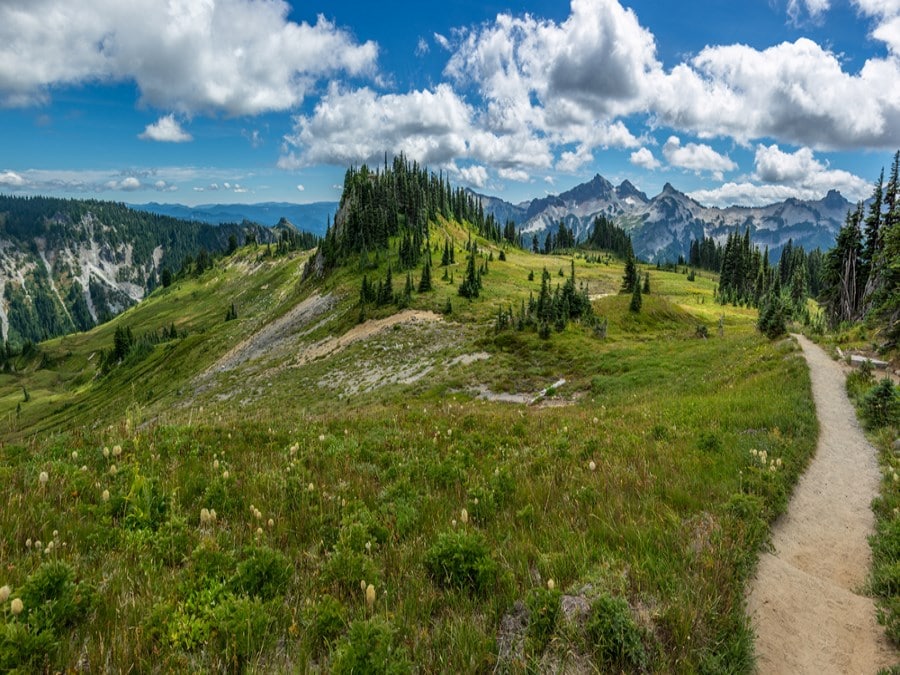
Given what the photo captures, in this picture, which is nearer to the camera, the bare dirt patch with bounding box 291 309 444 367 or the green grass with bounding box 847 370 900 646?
the green grass with bounding box 847 370 900 646

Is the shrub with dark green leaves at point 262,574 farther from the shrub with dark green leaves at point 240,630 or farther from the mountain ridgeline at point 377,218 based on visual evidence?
the mountain ridgeline at point 377,218

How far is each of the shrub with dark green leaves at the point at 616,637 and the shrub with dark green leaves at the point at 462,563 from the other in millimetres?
1070

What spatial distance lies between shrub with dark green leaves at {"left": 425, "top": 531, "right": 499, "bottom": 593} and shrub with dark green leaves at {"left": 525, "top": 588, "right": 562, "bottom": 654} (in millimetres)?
568

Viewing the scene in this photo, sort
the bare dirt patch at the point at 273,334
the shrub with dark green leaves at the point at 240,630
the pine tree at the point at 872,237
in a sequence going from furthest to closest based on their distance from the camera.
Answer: the bare dirt patch at the point at 273,334, the pine tree at the point at 872,237, the shrub with dark green leaves at the point at 240,630

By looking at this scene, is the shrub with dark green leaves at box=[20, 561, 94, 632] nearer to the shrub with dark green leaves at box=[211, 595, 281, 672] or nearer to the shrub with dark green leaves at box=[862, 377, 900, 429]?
the shrub with dark green leaves at box=[211, 595, 281, 672]

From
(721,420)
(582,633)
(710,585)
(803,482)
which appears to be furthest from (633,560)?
(721,420)

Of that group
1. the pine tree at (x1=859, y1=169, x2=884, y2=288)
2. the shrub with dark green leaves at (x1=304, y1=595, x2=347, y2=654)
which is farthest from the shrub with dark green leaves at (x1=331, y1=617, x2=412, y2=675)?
the pine tree at (x1=859, y1=169, x2=884, y2=288)

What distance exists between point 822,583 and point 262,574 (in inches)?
260

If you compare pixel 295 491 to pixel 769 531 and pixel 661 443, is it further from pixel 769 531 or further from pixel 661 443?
pixel 661 443

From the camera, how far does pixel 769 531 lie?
6254mm

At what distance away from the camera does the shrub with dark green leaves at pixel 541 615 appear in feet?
12.0

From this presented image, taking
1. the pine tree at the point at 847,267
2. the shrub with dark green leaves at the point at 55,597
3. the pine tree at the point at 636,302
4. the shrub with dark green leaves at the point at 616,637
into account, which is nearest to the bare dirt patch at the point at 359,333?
the pine tree at the point at 636,302

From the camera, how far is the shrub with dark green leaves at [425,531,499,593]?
4357 mm

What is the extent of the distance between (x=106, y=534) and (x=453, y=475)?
4.66m
